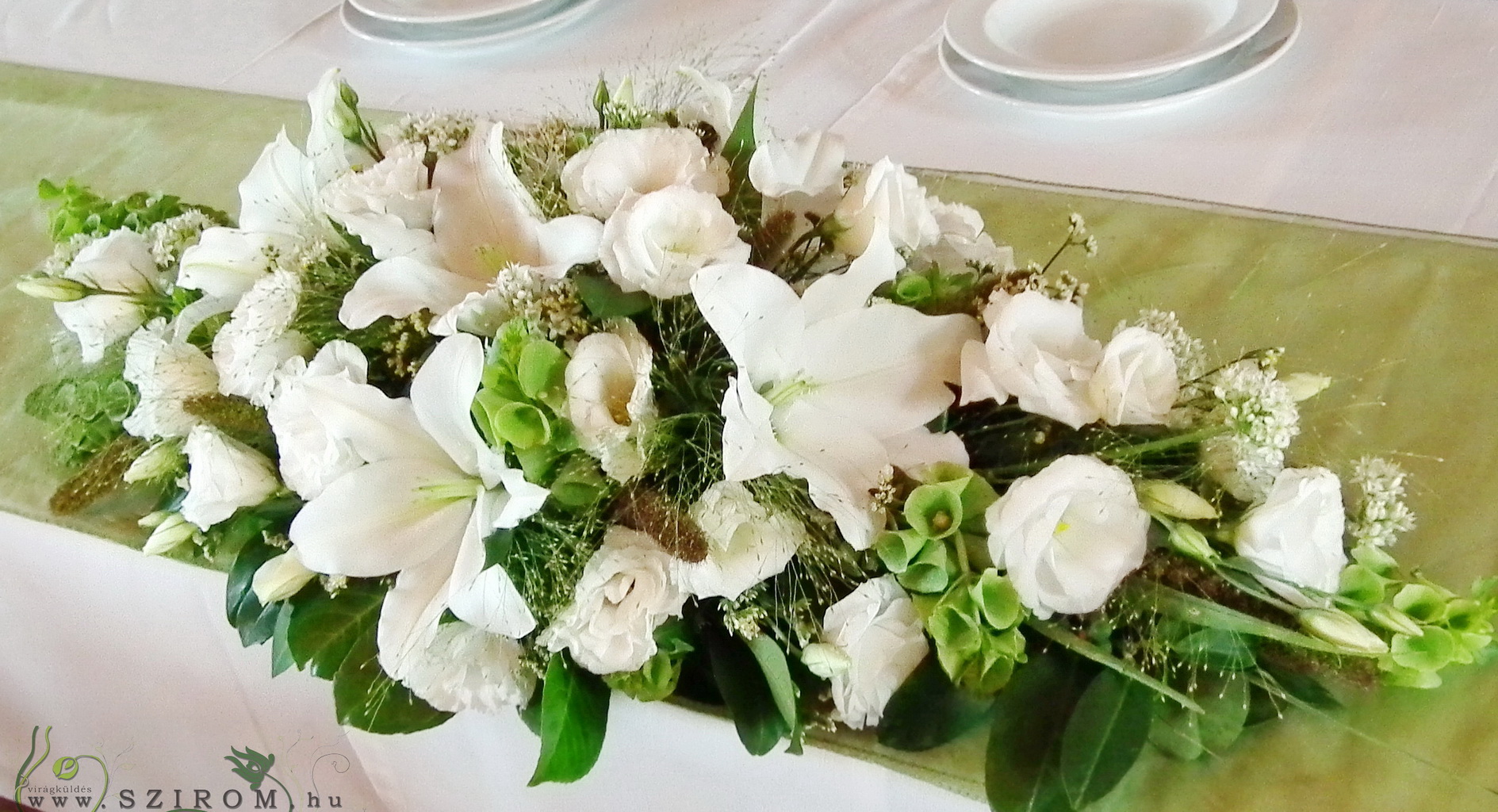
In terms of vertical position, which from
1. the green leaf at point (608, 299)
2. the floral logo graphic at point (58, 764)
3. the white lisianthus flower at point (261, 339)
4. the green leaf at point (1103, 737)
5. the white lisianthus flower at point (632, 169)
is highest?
the white lisianthus flower at point (632, 169)

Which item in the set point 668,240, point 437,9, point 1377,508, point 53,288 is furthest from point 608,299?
point 437,9

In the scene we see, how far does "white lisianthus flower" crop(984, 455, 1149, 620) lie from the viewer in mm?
425

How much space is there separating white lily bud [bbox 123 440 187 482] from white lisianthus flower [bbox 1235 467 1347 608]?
1.90 feet

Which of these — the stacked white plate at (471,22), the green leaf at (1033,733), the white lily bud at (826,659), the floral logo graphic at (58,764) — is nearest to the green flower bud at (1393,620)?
the green leaf at (1033,733)

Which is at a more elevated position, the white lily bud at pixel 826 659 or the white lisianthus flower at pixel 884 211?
the white lisianthus flower at pixel 884 211

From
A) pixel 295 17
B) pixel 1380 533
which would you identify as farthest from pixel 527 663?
pixel 295 17

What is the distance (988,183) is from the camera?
2.55ft

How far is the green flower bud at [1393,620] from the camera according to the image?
44cm

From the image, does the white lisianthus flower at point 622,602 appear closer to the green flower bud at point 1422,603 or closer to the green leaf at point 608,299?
the green leaf at point 608,299

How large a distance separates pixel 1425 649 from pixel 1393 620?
0.02m

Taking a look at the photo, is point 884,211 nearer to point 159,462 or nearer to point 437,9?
point 159,462

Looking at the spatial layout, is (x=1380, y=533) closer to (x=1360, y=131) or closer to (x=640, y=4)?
(x=1360, y=131)

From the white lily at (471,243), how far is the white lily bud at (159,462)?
7.3 inches

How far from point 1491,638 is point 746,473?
1.05ft
